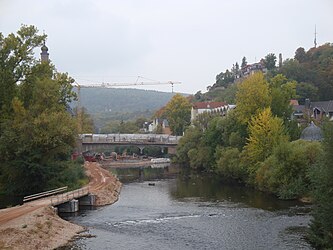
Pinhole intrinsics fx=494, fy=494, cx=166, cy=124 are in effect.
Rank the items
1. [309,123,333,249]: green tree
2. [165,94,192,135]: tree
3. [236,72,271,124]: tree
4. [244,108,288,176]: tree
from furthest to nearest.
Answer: [165,94,192,135]: tree, [236,72,271,124]: tree, [244,108,288,176]: tree, [309,123,333,249]: green tree

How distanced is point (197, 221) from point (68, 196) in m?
15.0

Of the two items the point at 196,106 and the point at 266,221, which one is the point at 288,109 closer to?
the point at 266,221

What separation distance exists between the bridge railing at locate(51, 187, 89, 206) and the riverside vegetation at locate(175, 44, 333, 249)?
20.4 m

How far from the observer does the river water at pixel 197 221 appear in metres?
35.2

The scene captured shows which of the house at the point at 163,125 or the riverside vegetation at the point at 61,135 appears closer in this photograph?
the riverside vegetation at the point at 61,135

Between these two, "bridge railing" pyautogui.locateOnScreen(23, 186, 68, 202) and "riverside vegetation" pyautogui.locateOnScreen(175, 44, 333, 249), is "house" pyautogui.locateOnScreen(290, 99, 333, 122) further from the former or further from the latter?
"bridge railing" pyautogui.locateOnScreen(23, 186, 68, 202)

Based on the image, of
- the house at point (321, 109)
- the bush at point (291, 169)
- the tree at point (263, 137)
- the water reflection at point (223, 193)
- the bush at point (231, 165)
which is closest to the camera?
the water reflection at point (223, 193)

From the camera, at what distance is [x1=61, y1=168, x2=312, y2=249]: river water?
35.2 metres

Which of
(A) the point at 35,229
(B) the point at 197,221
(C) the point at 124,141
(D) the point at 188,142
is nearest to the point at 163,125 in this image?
(C) the point at 124,141

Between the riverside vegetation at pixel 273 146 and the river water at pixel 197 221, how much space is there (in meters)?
2.40

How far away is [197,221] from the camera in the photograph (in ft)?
139

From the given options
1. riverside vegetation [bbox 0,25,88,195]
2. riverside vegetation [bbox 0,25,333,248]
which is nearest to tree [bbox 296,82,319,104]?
riverside vegetation [bbox 0,25,333,248]

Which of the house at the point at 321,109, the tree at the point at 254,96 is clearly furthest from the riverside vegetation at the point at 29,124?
the house at the point at 321,109

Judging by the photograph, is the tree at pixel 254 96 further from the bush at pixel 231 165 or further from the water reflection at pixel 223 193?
the water reflection at pixel 223 193
